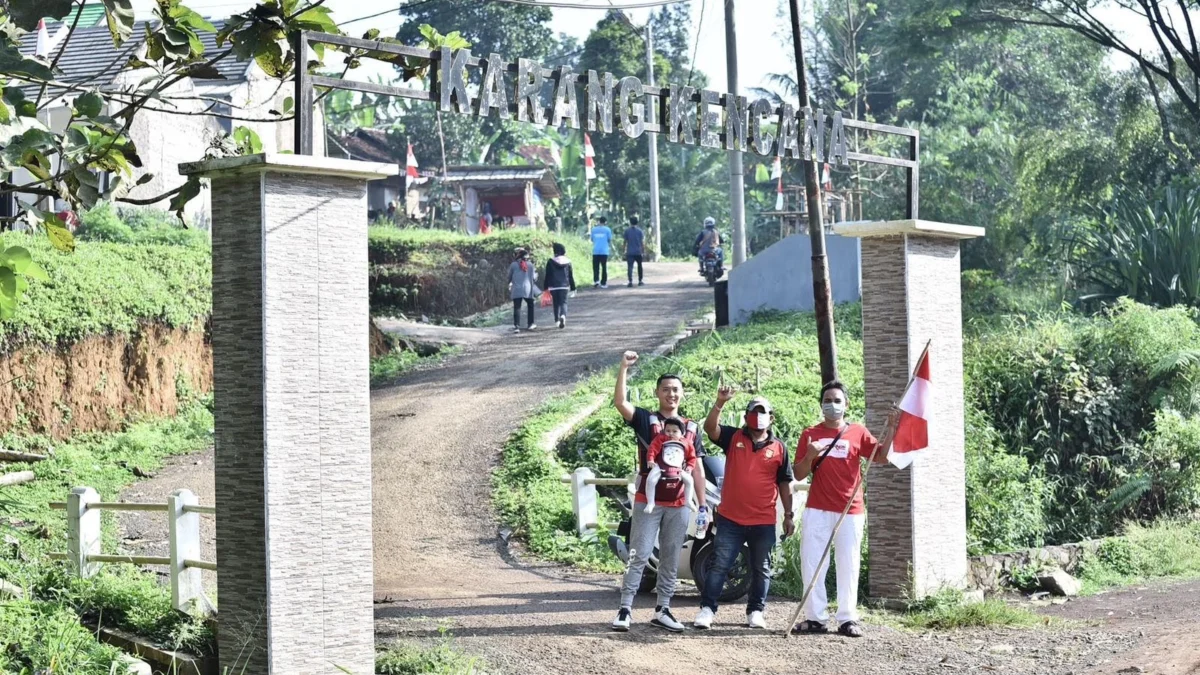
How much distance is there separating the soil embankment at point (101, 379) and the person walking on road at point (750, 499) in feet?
32.3

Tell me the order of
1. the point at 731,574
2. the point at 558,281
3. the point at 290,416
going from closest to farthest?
the point at 290,416 < the point at 731,574 < the point at 558,281

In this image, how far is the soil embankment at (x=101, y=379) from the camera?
17.5 m

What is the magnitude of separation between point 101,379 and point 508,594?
30.4 feet

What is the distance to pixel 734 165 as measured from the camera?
2267cm

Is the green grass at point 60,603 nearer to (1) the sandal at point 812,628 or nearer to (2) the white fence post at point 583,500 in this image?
(1) the sandal at point 812,628

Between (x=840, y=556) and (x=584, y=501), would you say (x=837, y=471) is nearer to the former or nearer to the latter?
(x=840, y=556)

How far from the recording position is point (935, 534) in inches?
455

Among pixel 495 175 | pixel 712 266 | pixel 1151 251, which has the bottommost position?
pixel 1151 251

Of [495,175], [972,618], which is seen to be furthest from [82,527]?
[495,175]

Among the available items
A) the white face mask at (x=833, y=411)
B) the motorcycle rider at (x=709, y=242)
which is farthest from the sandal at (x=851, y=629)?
the motorcycle rider at (x=709, y=242)

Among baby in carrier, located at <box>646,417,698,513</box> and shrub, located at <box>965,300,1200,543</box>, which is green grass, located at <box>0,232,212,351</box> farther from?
shrub, located at <box>965,300,1200,543</box>

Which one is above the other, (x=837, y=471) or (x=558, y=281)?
(x=558, y=281)

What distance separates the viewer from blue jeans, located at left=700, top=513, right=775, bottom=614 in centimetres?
1009

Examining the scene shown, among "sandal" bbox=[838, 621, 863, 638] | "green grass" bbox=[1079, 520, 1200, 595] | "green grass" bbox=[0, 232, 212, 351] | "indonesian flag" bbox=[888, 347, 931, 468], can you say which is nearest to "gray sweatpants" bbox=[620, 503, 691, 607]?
"sandal" bbox=[838, 621, 863, 638]
